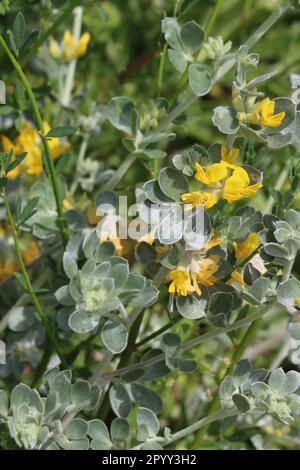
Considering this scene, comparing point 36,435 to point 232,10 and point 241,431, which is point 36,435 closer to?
point 241,431

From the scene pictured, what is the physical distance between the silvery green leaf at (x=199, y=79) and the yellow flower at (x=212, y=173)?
0.13m

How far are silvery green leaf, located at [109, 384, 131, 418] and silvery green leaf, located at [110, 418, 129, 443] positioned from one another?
3 cm

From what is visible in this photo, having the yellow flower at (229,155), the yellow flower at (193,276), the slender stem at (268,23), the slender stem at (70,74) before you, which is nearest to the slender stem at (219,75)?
the slender stem at (268,23)

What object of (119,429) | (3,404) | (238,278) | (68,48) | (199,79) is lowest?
(119,429)

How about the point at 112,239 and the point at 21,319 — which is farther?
the point at 21,319

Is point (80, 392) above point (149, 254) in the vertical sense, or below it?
below

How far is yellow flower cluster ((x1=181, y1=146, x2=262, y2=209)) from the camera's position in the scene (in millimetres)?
933

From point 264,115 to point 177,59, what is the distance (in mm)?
172

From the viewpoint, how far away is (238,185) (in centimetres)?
94

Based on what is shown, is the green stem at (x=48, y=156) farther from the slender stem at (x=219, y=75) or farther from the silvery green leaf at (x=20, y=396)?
the silvery green leaf at (x=20, y=396)

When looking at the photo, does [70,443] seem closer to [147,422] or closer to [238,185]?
[147,422]

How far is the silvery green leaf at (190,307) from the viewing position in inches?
39.8

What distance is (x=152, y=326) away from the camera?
4.69ft

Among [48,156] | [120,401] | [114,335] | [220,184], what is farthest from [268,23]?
[120,401]
